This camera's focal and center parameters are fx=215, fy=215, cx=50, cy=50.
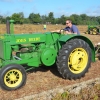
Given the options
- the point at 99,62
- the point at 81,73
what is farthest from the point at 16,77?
the point at 99,62

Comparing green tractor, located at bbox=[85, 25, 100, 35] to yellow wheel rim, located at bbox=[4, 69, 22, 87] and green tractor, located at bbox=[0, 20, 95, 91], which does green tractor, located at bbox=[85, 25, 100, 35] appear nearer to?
green tractor, located at bbox=[0, 20, 95, 91]

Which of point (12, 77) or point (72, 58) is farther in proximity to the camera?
point (72, 58)

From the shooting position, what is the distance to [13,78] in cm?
469

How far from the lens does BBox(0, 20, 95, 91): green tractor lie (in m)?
5.08

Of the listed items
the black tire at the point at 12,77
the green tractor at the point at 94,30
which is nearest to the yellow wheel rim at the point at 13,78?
the black tire at the point at 12,77

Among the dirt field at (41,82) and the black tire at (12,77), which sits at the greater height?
the black tire at (12,77)

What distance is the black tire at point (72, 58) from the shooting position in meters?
5.18

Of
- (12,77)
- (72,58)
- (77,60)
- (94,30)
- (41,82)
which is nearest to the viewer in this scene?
(12,77)

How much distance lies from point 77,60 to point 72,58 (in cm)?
19

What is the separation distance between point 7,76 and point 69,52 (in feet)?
5.26

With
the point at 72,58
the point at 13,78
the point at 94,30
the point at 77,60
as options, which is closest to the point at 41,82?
the point at 13,78

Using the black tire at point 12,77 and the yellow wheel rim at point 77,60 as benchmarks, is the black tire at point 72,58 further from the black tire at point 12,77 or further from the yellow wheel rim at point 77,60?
the black tire at point 12,77

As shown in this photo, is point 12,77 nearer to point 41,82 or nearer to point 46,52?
point 41,82

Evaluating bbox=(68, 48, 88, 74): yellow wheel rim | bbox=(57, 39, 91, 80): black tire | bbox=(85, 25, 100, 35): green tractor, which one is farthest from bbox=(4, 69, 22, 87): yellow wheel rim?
bbox=(85, 25, 100, 35): green tractor
